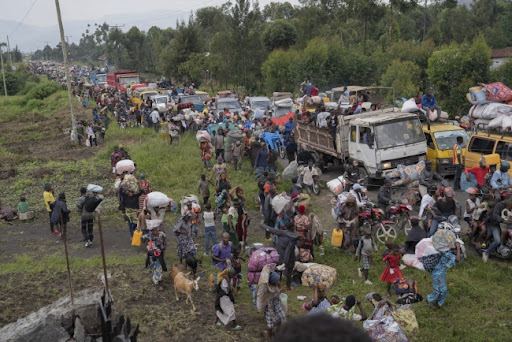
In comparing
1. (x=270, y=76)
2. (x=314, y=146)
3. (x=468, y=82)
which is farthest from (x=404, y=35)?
(x=314, y=146)

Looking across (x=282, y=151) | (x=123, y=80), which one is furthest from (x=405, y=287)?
(x=123, y=80)

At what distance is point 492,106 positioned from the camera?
12688 millimetres

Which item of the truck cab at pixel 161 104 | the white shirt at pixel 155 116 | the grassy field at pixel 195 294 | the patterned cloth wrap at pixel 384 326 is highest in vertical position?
the truck cab at pixel 161 104

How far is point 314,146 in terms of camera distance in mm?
17156

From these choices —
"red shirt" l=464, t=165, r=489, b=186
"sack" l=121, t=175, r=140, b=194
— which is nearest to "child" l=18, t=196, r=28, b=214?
"sack" l=121, t=175, r=140, b=194

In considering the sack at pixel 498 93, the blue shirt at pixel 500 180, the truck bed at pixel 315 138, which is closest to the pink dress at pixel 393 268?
the blue shirt at pixel 500 180

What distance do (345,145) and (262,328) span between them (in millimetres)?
8696

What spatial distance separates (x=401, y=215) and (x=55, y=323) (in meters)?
7.83

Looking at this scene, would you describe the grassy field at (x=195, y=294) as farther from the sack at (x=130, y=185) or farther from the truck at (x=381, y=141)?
the truck at (x=381, y=141)

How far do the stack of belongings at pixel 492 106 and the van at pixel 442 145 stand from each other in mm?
1381

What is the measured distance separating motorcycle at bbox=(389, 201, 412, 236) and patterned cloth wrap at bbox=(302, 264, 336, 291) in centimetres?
341

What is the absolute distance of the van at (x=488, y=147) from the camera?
473 inches

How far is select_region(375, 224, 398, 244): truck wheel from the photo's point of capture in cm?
1112

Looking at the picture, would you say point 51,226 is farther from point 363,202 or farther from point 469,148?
point 469,148
